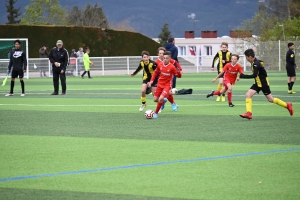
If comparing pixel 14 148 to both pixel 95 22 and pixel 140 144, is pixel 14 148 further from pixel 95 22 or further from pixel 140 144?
pixel 95 22

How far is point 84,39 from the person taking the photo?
65062mm

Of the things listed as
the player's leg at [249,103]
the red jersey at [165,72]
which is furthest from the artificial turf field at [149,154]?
the red jersey at [165,72]

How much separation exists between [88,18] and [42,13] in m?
7.21

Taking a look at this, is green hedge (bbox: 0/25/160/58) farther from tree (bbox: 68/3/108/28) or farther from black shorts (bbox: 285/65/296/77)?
black shorts (bbox: 285/65/296/77)

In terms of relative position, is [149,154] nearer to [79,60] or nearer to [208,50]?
[79,60]

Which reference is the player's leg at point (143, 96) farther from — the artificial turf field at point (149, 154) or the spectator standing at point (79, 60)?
the spectator standing at point (79, 60)

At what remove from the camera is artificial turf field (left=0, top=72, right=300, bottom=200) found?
8.61m

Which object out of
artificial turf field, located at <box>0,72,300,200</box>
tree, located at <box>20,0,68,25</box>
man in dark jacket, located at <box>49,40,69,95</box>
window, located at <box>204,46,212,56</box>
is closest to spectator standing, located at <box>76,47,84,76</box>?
man in dark jacket, located at <box>49,40,69,95</box>

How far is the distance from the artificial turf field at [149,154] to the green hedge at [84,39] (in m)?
42.7

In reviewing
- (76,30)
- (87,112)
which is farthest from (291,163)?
(76,30)

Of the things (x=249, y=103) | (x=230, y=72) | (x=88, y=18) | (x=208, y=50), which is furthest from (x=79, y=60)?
(x=208, y=50)

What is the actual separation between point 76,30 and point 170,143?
53.1m

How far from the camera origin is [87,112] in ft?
62.8

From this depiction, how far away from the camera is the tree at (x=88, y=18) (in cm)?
10506
